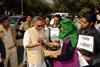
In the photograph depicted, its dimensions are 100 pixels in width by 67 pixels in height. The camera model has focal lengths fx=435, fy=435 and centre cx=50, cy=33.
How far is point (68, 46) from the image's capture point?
304 inches

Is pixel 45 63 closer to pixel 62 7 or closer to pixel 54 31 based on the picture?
pixel 54 31

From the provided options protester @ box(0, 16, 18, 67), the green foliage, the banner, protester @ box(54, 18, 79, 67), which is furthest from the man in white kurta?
the green foliage

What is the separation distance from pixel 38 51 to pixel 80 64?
4.57 feet

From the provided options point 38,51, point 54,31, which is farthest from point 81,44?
point 54,31

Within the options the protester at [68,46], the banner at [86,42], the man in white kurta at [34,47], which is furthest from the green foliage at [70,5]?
the banner at [86,42]

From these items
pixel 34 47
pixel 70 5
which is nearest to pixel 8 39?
pixel 34 47

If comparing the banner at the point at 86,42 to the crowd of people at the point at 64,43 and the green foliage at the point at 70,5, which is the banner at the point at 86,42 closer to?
the crowd of people at the point at 64,43

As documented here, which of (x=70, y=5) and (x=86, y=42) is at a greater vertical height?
(x=86, y=42)

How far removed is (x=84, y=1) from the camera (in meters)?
62.2

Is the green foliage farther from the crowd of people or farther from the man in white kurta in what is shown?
the man in white kurta

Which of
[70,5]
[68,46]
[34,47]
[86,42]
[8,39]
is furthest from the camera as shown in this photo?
[70,5]

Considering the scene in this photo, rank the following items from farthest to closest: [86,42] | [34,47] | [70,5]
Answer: [70,5] → [34,47] → [86,42]

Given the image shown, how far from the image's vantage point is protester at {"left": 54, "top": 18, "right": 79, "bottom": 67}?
772 cm

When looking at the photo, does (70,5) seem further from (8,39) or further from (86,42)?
(86,42)
